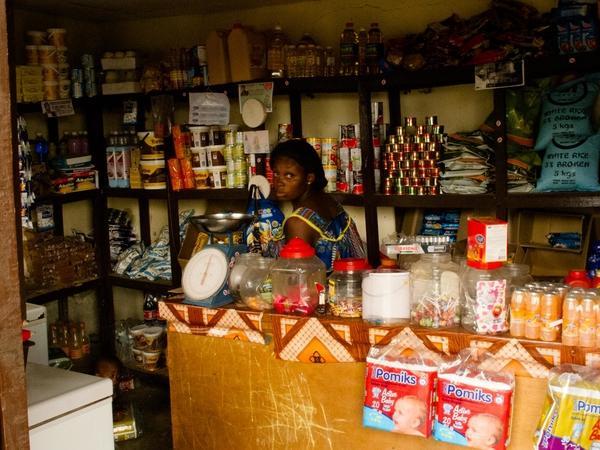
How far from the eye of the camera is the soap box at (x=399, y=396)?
2119mm

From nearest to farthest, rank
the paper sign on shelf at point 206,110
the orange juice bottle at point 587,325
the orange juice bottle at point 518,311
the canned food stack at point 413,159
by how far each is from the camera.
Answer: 1. the orange juice bottle at point 587,325
2. the orange juice bottle at point 518,311
3. the canned food stack at point 413,159
4. the paper sign on shelf at point 206,110

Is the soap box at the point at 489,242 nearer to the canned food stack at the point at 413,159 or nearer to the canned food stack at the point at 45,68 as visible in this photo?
the canned food stack at the point at 413,159

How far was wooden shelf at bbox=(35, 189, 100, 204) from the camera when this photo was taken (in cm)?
470

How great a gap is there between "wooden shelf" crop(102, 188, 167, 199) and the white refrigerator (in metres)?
2.84

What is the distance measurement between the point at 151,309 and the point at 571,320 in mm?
3538

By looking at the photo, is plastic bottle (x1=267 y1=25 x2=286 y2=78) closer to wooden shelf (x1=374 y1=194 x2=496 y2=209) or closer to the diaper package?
wooden shelf (x1=374 y1=194 x2=496 y2=209)

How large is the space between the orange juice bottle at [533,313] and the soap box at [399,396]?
0.31 meters

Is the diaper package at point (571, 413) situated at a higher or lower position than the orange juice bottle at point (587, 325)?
lower

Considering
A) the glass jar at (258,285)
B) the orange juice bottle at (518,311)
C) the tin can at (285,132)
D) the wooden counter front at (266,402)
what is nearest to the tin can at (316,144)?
the tin can at (285,132)

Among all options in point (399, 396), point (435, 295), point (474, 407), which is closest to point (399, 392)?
point (399, 396)

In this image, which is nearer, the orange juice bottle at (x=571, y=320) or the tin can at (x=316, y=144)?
the orange juice bottle at (x=571, y=320)

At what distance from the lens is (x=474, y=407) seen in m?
2.03

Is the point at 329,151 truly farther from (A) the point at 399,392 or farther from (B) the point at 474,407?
(B) the point at 474,407

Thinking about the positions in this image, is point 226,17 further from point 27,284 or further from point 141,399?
point 141,399
